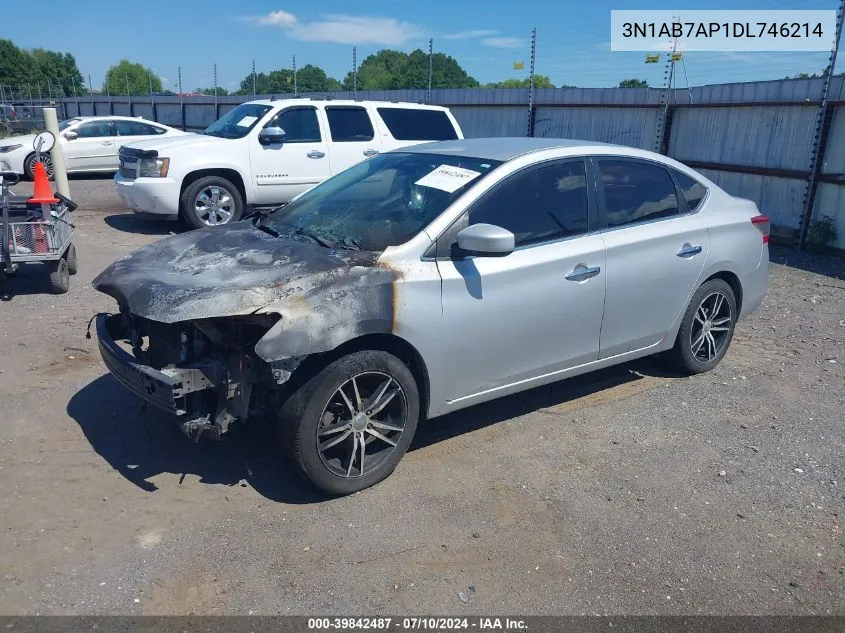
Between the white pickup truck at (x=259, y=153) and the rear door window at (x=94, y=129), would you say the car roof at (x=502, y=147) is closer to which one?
the white pickup truck at (x=259, y=153)

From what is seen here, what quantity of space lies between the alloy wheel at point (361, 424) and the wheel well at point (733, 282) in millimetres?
2901

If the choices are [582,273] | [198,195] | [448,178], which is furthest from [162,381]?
[198,195]

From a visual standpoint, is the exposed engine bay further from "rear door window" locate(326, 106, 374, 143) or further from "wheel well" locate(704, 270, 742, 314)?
"rear door window" locate(326, 106, 374, 143)

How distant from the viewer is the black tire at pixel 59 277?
7.09 metres

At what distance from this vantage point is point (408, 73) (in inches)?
1742

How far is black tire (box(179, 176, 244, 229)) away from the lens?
33.1 feet

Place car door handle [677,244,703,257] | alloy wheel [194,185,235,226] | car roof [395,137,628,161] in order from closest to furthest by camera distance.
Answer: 1. car roof [395,137,628,161]
2. car door handle [677,244,703,257]
3. alloy wheel [194,185,235,226]

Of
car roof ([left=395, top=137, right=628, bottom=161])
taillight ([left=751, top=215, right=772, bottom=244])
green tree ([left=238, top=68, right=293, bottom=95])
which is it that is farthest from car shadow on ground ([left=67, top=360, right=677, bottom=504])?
green tree ([left=238, top=68, right=293, bottom=95])

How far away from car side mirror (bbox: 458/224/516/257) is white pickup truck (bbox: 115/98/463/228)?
22.9ft

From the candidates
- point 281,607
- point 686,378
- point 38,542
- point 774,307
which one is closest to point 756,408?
point 686,378

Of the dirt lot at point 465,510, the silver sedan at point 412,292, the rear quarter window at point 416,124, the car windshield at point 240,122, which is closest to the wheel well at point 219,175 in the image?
the car windshield at point 240,122

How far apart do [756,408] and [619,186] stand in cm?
189

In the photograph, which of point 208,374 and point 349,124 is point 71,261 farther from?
point 208,374

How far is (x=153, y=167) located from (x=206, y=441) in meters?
6.73
